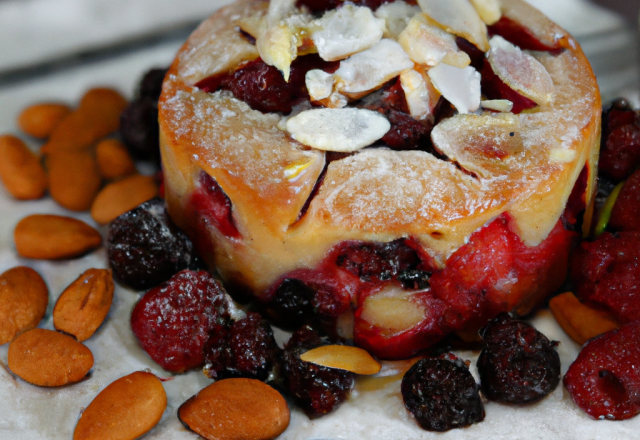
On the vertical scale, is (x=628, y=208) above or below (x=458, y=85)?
below

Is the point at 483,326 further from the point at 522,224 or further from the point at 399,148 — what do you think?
the point at 399,148

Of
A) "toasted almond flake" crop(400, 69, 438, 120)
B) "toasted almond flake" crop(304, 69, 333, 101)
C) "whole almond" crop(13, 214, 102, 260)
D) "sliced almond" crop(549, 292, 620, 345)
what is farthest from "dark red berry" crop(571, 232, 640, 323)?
"whole almond" crop(13, 214, 102, 260)

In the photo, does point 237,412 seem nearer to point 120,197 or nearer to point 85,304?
point 85,304

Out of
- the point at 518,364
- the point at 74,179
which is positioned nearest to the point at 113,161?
the point at 74,179

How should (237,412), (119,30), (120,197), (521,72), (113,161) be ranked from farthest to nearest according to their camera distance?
1. (119,30)
2. (113,161)
3. (120,197)
4. (521,72)
5. (237,412)

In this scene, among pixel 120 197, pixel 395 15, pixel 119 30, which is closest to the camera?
pixel 395 15

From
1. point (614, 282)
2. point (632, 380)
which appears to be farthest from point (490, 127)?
point (632, 380)
